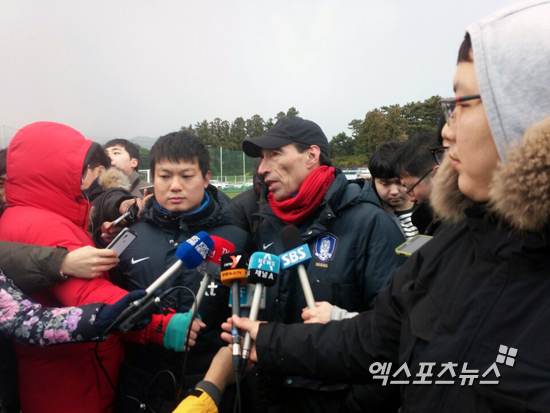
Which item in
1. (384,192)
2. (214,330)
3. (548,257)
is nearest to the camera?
(548,257)

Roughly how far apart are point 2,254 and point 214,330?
116 cm

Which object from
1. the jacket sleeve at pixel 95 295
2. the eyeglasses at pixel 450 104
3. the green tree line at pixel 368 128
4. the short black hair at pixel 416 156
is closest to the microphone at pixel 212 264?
the jacket sleeve at pixel 95 295

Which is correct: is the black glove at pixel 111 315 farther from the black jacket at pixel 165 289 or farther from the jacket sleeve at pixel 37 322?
the black jacket at pixel 165 289

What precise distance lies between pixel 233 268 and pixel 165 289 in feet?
2.68

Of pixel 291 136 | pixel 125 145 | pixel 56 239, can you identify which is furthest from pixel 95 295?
pixel 125 145

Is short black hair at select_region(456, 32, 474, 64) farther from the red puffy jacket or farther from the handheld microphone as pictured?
the red puffy jacket

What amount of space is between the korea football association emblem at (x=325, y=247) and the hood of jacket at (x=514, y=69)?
1.25 metres

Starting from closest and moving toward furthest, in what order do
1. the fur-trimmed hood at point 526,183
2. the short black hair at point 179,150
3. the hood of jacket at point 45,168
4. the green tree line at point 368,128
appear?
1. the fur-trimmed hood at point 526,183
2. the hood of jacket at point 45,168
3. the short black hair at point 179,150
4. the green tree line at point 368,128

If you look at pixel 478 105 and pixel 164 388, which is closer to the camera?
pixel 478 105

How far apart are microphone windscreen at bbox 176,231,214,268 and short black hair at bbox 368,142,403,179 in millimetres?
2593

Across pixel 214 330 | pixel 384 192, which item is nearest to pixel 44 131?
pixel 214 330

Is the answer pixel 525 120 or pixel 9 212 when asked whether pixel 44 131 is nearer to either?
pixel 9 212

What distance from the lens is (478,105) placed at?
0.97 m

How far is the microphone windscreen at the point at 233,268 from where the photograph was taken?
150 cm
